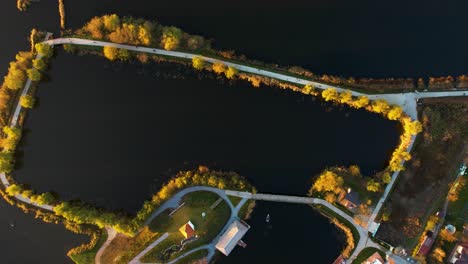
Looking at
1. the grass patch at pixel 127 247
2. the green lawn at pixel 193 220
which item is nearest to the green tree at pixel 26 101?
the grass patch at pixel 127 247

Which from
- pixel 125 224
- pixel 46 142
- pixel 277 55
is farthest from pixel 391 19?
pixel 46 142

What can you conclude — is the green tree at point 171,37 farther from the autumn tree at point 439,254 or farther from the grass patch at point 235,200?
the autumn tree at point 439,254

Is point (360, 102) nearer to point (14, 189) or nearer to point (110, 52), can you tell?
point (110, 52)

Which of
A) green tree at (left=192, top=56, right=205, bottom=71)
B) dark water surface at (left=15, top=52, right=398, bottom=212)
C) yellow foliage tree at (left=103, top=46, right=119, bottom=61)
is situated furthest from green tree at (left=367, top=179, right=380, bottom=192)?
yellow foliage tree at (left=103, top=46, right=119, bottom=61)

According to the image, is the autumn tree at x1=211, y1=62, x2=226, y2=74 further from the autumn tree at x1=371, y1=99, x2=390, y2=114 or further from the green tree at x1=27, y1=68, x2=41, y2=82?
the green tree at x1=27, y1=68, x2=41, y2=82

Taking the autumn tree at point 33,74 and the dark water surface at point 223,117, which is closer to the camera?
the autumn tree at point 33,74

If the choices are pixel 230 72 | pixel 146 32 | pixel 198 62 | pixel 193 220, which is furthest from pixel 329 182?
pixel 146 32
